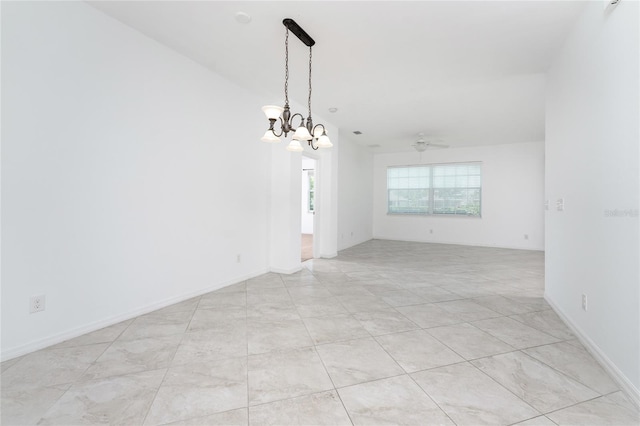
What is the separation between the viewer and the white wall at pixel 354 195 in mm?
6555

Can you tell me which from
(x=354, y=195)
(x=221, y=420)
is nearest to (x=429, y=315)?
(x=221, y=420)

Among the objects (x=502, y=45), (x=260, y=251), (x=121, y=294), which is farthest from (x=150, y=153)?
(x=502, y=45)

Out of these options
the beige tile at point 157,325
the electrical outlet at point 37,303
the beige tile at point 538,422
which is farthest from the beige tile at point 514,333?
the electrical outlet at point 37,303

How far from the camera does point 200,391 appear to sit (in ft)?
5.19

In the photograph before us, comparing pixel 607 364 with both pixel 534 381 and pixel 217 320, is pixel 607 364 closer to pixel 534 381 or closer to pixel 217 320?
pixel 534 381

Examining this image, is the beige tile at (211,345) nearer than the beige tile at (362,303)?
Yes

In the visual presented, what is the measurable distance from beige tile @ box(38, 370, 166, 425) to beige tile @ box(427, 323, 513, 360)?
2018 mm

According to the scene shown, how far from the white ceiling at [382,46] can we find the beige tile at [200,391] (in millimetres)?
2672

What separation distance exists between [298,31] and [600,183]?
2.61 m

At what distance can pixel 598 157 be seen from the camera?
1.98 metres

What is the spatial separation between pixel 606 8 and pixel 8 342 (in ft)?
14.9

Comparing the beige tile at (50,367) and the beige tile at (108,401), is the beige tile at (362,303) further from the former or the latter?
the beige tile at (50,367)

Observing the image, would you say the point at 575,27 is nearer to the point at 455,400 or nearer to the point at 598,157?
the point at 598,157

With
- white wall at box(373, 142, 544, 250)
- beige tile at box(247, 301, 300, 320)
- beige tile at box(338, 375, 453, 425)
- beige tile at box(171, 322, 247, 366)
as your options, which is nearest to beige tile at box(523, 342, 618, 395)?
beige tile at box(338, 375, 453, 425)
